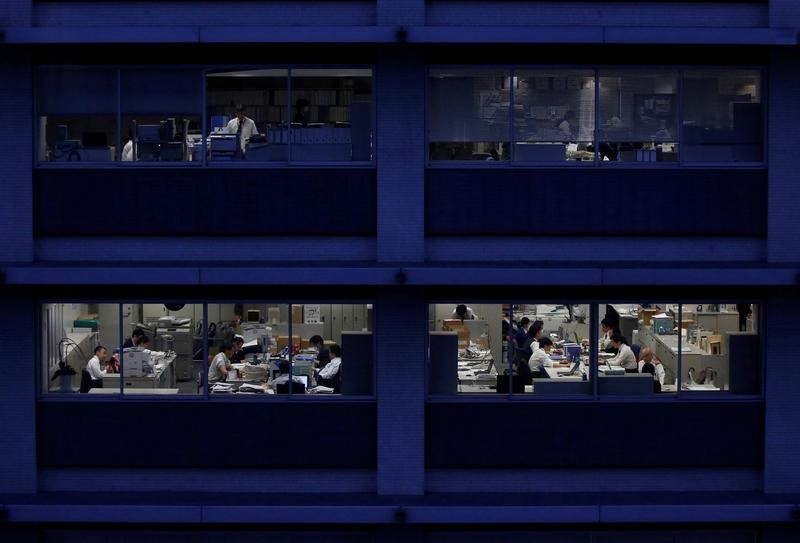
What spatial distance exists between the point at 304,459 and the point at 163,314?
2904 mm

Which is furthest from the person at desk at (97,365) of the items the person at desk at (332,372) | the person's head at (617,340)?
the person's head at (617,340)

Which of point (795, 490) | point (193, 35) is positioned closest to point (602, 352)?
point (795, 490)

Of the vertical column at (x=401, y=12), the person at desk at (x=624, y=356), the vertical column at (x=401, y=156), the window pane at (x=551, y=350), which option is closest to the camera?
the vertical column at (x=401, y=12)

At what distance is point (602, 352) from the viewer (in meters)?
21.7

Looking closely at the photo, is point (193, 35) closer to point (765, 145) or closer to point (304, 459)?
point (304, 459)

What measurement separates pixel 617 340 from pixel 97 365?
7508mm

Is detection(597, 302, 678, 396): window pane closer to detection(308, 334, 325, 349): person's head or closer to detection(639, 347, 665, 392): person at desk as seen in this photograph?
detection(639, 347, 665, 392): person at desk

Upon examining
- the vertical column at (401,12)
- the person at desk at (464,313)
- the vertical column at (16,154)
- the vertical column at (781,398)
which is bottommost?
the vertical column at (781,398)

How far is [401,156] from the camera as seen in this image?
21172 millimetres

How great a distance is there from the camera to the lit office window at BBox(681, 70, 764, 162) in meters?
21.6

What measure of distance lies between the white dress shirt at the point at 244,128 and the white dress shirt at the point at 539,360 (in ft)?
16.7

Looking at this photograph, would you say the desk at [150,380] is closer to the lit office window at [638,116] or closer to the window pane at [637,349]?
the window pane at [637,349]

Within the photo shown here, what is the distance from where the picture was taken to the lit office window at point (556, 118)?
21.5 meters

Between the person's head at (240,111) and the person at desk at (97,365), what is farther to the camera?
the person at desk at (97,365)
